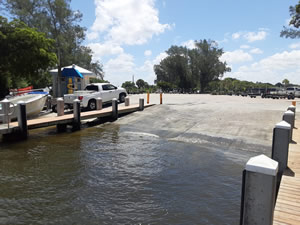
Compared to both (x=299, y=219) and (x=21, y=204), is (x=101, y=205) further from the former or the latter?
(x=299, y=219)

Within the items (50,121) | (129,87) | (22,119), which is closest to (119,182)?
(22,119)

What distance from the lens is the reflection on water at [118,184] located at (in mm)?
4387

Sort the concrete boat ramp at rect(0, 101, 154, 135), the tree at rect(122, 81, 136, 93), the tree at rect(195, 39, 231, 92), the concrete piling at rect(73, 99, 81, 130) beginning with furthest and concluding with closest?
the tree at rect(195, 39, 231, 92), the tree at rect(122, 81, 136, 93), the concrete piling at rect(73, 99, 81, 130), the concrete boat ramp at rect(0, 101, 154, 135)

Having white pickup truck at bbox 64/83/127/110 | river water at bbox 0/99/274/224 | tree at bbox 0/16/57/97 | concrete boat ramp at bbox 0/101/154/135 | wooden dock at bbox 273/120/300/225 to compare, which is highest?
tree at bbox 0/16/57/97

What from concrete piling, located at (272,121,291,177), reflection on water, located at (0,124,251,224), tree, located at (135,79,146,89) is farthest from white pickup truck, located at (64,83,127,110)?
tree, located at (135,79,146,89)

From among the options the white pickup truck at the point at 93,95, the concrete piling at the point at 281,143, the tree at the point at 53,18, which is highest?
the tree at the point at 53,18

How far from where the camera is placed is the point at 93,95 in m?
15.9

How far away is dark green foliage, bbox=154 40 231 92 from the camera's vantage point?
59031 mm

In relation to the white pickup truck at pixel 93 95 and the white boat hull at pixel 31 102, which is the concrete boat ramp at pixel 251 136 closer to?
the white boat hull at pixel 31 102

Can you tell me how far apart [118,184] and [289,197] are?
3461 millimetres

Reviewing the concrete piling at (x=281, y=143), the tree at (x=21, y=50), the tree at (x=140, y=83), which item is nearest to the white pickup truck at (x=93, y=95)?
the tree at (x=21, y=50)

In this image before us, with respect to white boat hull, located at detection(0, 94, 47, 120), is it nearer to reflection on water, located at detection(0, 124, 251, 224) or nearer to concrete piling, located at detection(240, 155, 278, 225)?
reflection on water, located at detection(0, 124, 251, 224)

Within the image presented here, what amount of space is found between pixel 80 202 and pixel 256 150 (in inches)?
252

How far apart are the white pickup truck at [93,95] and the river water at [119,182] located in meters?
5.97
